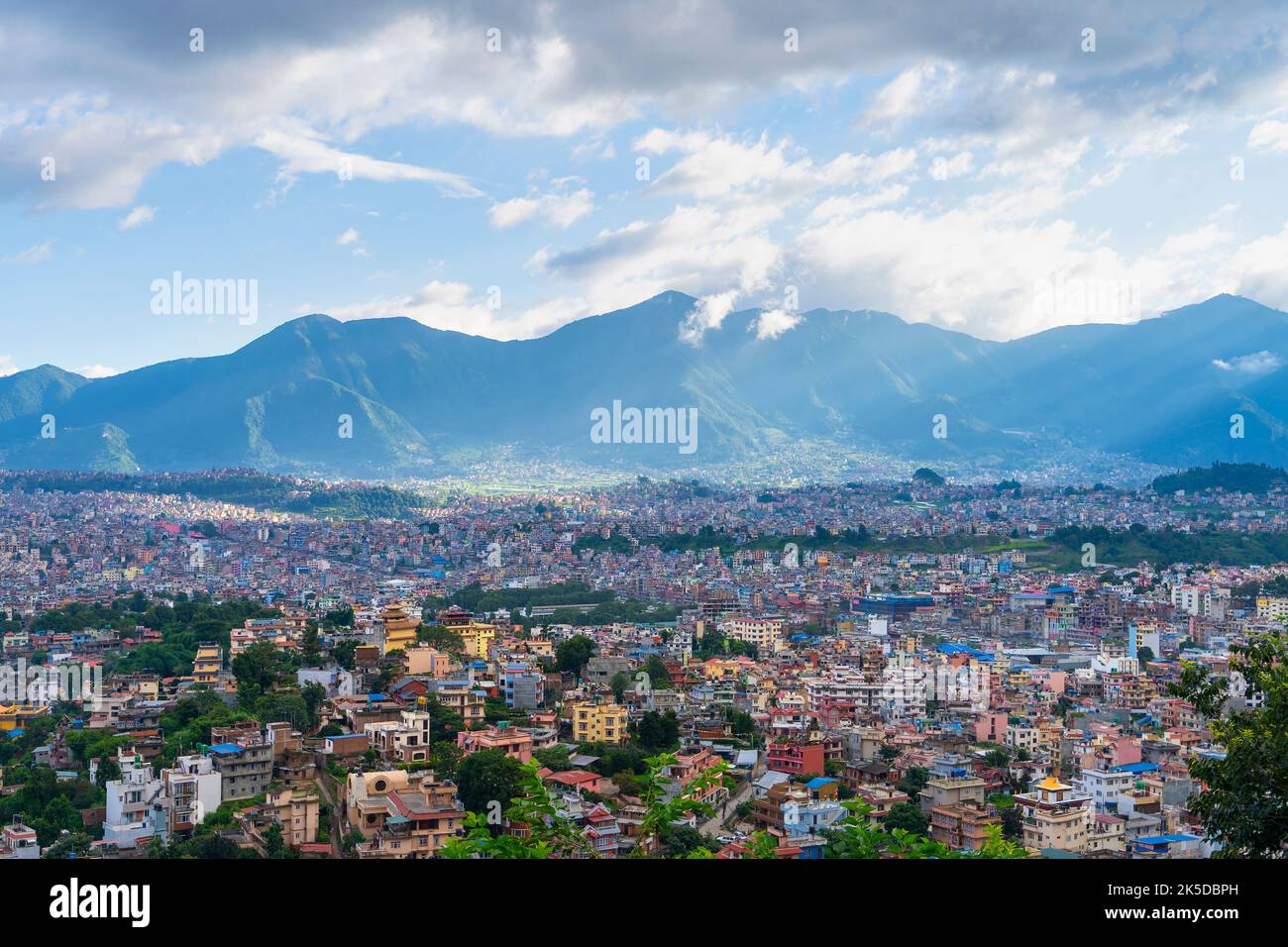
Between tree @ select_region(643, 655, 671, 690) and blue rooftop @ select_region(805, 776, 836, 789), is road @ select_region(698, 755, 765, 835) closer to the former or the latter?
blue rooftop @ select_region(805, 776, 836, 789)

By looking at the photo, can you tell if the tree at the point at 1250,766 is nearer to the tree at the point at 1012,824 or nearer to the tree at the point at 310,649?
the tree at the point at 1012,824

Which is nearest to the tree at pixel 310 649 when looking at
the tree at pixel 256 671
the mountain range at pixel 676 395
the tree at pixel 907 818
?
the tree at pixel 256 671

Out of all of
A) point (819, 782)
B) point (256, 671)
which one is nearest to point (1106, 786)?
point (819, 782)

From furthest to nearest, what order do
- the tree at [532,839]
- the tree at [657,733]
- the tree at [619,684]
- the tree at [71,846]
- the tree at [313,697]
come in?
the tree at [619,684] < the tree at [313,697] < the tree at [657,733] < the tree at [71,846] < the tree at [532,839]

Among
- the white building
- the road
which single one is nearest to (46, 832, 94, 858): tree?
the road

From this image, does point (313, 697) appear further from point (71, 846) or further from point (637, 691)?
point (71, 846)

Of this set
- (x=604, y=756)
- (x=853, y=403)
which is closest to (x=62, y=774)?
(x=604, y=756)
